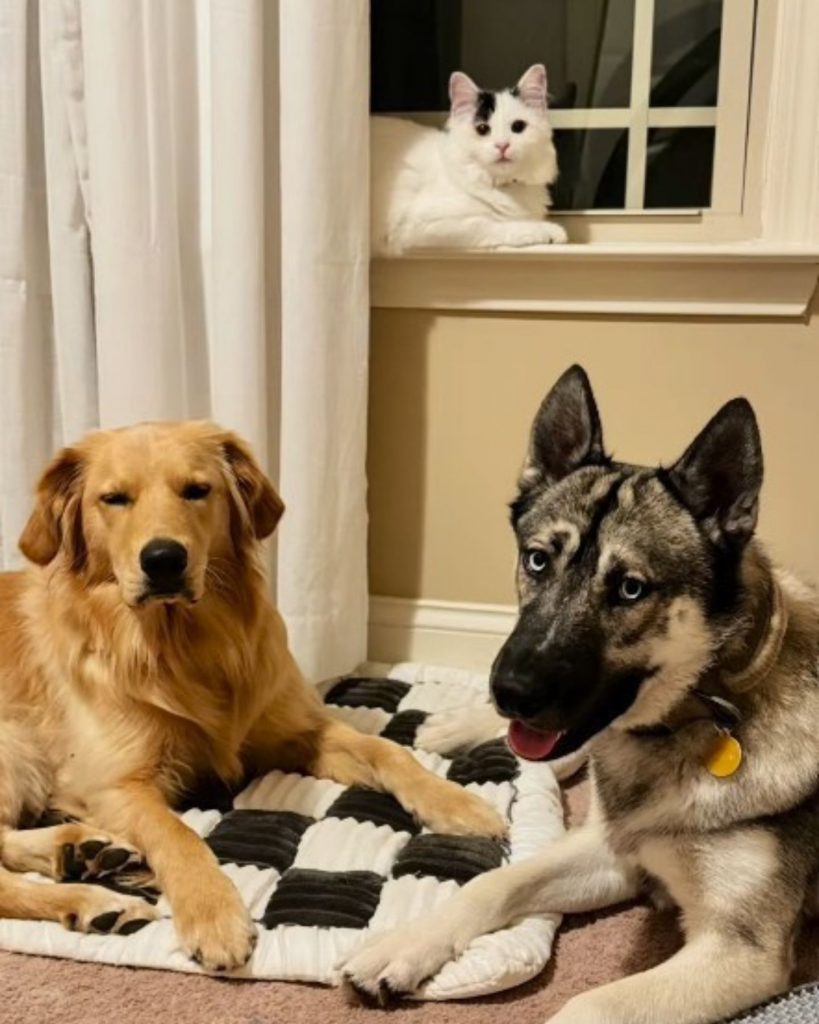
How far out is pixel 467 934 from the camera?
1.58 meters

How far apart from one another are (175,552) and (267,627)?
14.0 inches

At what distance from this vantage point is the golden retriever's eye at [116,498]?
185cm

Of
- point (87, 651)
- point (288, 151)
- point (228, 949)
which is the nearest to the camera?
point (228, 949)

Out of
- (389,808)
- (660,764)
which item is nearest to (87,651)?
(389,808)

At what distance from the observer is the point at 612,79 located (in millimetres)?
2691

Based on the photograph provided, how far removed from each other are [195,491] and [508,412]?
1.03 metres

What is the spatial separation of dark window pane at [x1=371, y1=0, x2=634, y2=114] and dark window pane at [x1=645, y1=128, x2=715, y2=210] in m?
→ 0.15

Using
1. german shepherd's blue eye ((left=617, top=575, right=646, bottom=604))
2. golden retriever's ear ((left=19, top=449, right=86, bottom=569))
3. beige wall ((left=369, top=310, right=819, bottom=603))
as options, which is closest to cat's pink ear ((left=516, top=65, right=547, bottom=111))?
beige wall ((left=369, top=310, right=819, bottom=603))

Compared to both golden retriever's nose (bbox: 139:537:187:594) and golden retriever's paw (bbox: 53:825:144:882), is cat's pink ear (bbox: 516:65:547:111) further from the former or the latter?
golden retriever's paw (bbox: 53:825:144:882)

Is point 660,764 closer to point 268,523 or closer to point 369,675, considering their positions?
point 268,523

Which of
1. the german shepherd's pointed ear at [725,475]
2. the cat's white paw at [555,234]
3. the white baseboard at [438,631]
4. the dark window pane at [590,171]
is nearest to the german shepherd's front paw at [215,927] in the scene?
the german shepherd's pointed ear at [725,475]

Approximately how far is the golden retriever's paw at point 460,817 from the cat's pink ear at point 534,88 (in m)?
1.60

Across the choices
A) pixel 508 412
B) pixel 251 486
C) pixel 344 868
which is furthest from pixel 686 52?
pixel 344 868

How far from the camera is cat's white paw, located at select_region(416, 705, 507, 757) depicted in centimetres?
227
